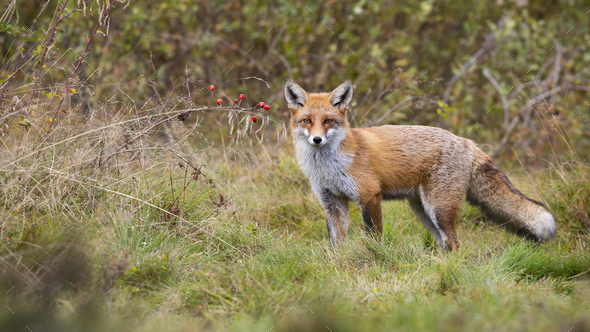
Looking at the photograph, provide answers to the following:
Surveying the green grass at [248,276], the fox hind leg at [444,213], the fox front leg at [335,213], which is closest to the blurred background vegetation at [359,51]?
the fox hind leg at [444,213]

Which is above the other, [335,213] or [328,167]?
[328,167]

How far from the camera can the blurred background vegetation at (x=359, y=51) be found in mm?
7855

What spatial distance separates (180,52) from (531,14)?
7277 mm

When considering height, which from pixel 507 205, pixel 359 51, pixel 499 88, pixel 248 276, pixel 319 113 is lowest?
pixel 248 276

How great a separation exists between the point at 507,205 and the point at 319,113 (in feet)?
6.45

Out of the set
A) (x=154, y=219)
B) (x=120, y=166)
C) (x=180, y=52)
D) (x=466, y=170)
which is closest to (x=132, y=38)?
(x=180, y=52)

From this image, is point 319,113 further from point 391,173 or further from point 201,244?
point 201,244

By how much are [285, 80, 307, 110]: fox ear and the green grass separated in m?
1.15

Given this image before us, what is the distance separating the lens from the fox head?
4.17 meters

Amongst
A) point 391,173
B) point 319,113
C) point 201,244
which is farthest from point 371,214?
point 201,244

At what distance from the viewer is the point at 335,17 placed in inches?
356

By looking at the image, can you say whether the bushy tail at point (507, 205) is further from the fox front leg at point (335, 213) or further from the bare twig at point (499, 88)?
the bare twig at point (499, 88)

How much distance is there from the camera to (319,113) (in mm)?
4262

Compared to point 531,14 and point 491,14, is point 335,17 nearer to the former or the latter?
point 491,14
